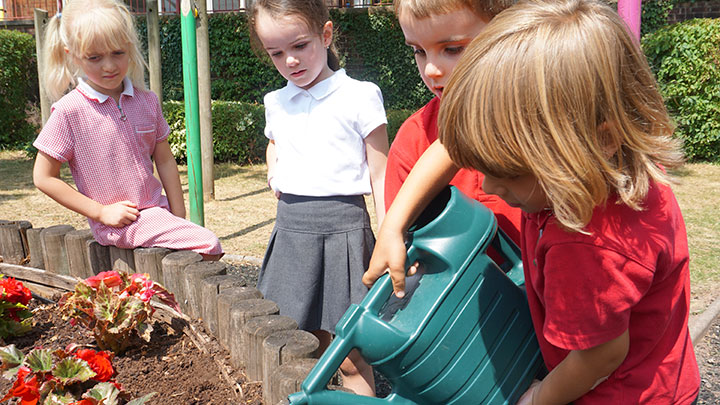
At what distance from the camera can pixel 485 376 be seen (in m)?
1.14

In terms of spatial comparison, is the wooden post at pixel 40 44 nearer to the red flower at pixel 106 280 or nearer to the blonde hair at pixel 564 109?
the red flower at pixel 106 280

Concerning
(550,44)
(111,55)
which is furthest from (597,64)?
(111,55)

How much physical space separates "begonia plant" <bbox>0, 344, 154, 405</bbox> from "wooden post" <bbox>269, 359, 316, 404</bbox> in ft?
1.17

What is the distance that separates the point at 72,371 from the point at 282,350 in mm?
623

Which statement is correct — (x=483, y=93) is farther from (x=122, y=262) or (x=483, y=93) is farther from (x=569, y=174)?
(x=122, y=262)

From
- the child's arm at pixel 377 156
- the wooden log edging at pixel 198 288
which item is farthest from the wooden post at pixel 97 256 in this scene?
the child's arm at pixel 377 156

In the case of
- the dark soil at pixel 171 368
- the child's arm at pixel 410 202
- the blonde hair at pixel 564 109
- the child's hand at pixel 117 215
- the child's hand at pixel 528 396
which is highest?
the blonde hair at pixel 564 109

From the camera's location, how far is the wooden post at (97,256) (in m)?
2.64

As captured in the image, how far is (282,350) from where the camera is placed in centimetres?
164

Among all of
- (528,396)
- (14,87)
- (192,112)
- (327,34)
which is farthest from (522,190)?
(14,87)

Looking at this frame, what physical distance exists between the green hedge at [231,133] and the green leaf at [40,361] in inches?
282

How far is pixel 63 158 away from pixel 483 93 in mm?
2004

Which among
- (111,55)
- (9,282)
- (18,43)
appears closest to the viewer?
(9,282)

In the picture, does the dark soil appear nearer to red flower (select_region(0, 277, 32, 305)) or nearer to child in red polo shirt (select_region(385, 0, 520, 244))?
red flower (select_region(0, 277, 32, 305))
